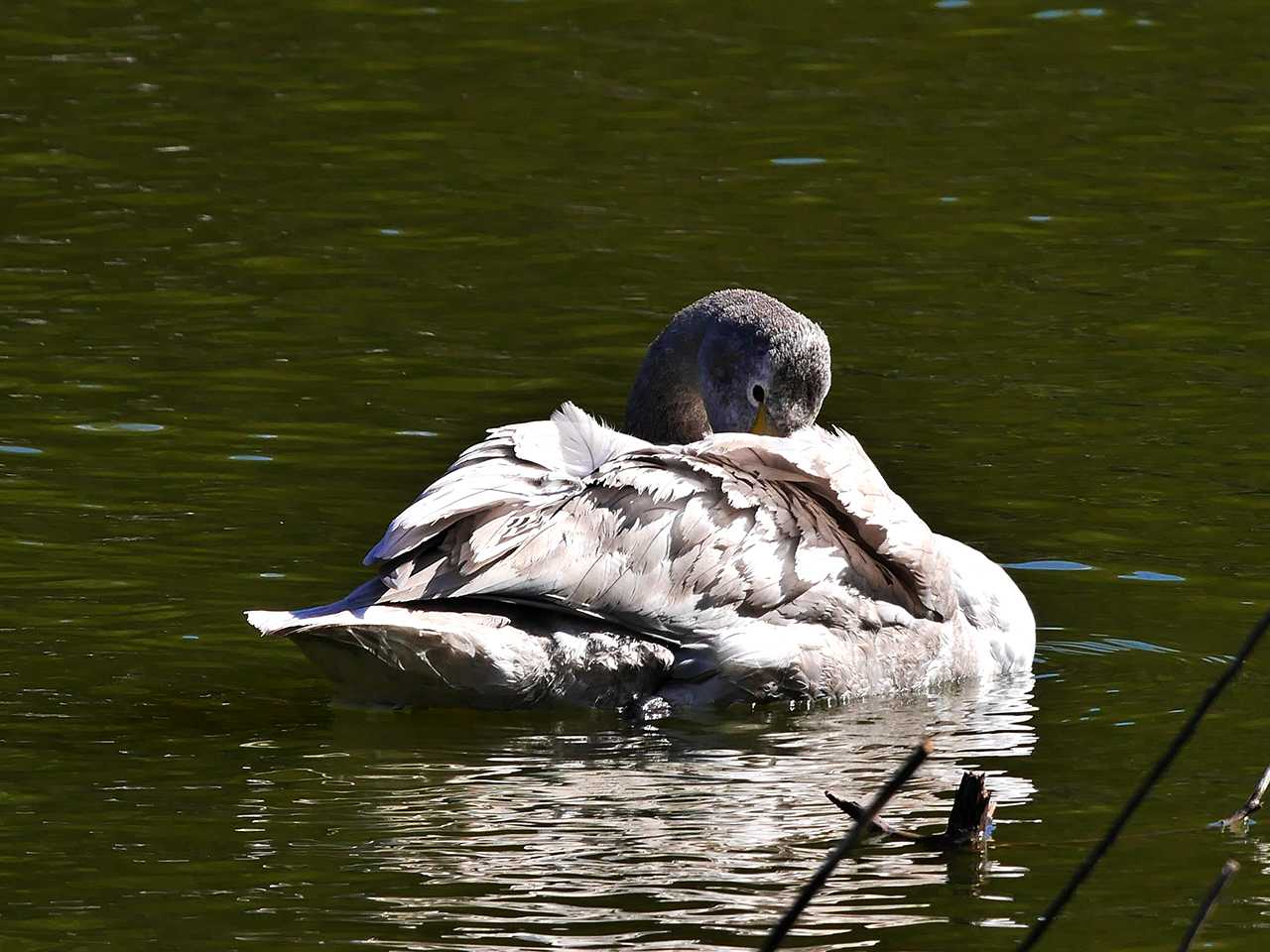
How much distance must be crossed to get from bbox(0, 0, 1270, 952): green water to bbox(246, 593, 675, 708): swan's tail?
5.9 inches

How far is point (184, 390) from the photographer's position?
12.4 meters

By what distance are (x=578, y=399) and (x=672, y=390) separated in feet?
6.26

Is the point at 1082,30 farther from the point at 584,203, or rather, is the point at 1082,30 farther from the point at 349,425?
the point at 349,425

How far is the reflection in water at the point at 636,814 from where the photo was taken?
661cm

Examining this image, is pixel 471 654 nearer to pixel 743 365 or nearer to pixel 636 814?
pixel 636 814

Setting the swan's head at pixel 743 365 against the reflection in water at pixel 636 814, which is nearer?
the reflection in water at pixel 636 814

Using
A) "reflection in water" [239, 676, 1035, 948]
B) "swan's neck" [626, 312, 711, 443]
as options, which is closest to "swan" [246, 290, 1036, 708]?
"reflection in water" [239, 676, 1035, 948]

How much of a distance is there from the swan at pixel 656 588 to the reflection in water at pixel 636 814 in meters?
0.16

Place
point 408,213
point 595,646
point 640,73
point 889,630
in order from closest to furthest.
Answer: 1. point 595,646
2. point 889,630
3. point 408,213
4. point 640,73

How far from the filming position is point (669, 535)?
861cm

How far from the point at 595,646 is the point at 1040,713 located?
1.61 meters

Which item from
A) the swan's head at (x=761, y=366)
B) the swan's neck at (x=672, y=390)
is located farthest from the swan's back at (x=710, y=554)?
the swan's neck at (x=672, y=390)

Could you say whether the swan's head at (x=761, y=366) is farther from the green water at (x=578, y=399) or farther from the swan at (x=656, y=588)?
the green water at (x=578, y=399)

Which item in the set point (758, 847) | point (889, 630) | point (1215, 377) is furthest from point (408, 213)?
point (758, 847)
